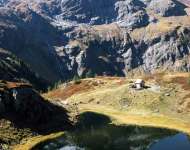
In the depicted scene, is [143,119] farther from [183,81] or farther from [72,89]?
[72,89]

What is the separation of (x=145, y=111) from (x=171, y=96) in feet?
54.4

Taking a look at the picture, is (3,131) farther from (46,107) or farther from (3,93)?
(46,107)

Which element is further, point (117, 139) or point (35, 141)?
point (117, 139)

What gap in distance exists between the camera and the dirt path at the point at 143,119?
115 metres

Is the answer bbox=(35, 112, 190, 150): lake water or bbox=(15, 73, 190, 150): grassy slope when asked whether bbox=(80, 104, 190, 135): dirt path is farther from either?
bbox=(35, 112, 190, 150): lake water

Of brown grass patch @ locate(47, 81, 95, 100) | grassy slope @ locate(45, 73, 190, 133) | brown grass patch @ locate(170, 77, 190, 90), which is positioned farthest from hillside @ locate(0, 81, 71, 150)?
brown grass patch @ locate(47, 81, 95, 100)

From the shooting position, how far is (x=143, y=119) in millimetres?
125250

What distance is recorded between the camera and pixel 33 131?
103 metres

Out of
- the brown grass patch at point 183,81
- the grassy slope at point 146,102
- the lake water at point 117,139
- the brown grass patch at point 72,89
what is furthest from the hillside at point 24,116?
the brown grass patch at point 72,89

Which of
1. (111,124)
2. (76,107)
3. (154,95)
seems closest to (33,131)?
(111,124)

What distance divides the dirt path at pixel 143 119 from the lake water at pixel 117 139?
3.67 m

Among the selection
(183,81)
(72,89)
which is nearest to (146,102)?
(183,81)

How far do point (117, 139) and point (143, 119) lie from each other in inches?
984

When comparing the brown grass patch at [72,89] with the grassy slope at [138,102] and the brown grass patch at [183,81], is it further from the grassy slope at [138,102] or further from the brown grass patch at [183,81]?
the brown grass patch at [183,81]
